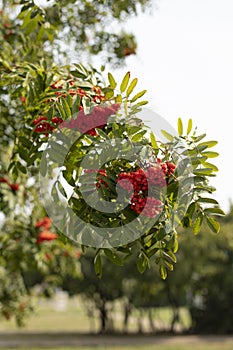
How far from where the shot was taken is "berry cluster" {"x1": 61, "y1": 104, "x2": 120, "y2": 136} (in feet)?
5.62

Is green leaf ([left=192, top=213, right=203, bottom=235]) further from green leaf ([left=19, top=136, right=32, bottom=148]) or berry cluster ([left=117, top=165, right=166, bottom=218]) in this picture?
green leaf ([left=19, top=136, right=32, bottom=148])

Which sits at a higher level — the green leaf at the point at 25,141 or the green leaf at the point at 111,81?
the green leaf at the point at 111,81

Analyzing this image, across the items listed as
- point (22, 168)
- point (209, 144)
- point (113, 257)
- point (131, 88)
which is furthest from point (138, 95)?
point (22, 168)

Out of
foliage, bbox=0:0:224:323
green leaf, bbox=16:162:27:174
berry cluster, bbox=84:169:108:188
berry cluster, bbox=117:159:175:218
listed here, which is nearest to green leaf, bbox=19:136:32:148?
foliage, bbox=0:0:224:323

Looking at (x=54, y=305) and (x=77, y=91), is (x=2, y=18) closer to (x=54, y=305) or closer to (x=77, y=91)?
(x=77, y=91)

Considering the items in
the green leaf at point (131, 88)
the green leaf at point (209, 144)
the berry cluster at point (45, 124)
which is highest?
the green leaf at point (131, 88)

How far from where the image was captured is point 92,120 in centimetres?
171

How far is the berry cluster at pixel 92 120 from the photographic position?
67.4 inches

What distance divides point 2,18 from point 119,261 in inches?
104

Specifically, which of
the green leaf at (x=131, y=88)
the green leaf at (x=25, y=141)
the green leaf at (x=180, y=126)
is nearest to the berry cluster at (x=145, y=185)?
the green leaf at (x=180, y=126)

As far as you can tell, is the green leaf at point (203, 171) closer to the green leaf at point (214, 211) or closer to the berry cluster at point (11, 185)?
the green leaf at point (214, 211)

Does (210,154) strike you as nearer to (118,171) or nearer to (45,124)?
(118,171)

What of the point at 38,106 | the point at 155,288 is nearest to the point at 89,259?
the point at 155,288

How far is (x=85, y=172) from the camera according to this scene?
166cm
